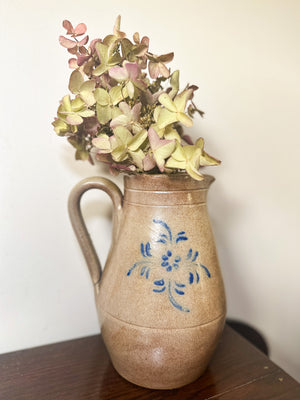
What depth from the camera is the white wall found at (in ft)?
2.10

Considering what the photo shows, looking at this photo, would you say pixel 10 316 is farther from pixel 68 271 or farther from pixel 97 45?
pixel 97 45

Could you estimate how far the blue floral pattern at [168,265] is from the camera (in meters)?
0.50

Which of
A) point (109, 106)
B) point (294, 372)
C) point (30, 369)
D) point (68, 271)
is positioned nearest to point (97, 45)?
point (109, 106)

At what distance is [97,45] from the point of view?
458 millimetres

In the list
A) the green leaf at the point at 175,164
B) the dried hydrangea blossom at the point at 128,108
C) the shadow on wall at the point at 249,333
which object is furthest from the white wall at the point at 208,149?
the green leaf at the point at 175,164

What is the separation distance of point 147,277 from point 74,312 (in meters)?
0.32

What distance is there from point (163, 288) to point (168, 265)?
0.12 ft

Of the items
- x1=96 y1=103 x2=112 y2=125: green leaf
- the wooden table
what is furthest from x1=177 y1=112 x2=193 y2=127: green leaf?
the wooden table

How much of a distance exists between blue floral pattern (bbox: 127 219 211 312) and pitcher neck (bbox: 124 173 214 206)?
0.13 ft

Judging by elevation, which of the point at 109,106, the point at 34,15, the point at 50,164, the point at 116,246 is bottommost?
the point at 116,246

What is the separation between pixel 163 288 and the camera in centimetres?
50

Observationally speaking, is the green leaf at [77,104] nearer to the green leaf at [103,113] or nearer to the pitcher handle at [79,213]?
the green leaf at [103,113]

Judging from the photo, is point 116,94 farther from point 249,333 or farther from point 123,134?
point 249,333

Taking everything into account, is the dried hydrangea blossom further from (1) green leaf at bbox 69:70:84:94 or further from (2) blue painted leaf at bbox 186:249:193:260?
(2) blue painted leaf at bbox 186:249:193:260
